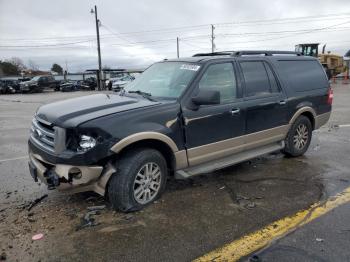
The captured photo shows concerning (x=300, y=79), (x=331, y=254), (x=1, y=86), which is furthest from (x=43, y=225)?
(x=1, y=86)

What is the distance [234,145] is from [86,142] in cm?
222

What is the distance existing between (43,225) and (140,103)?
69.0 inches

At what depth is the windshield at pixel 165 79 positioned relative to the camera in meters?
4.66

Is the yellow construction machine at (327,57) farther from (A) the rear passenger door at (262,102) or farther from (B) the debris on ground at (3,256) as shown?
(B) the debris on ground at (3,256)

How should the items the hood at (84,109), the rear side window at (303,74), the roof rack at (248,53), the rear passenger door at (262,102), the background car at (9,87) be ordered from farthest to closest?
the background car at (9,87)
the rear side window at (303,74)
the roof rack at (248,53)
the rear passenger door at (262,102)
the hood at (84,109)

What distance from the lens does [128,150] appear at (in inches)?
160

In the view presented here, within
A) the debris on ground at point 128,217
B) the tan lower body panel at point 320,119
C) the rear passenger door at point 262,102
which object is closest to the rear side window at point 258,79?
the rear passenger door at point 262,102

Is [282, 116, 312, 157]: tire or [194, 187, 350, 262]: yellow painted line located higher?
[282, 116, 312, 157]: tire

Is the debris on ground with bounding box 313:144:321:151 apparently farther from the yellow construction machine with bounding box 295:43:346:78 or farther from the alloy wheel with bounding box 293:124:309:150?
the yellow construction machine with bounding box 295:43:346:78

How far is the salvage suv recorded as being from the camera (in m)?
3.79

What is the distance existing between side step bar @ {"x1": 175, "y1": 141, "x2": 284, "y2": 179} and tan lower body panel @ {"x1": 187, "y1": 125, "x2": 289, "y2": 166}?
0.23 feet

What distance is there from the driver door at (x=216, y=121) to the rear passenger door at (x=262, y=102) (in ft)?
0.67

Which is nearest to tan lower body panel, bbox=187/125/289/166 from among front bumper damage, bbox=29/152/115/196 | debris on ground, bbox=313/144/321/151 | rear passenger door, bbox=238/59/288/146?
rear passenger door, bbox=238/59/288/146

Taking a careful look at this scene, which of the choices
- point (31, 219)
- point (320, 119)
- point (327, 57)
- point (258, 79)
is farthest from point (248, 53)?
point (327, 57)
